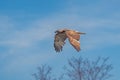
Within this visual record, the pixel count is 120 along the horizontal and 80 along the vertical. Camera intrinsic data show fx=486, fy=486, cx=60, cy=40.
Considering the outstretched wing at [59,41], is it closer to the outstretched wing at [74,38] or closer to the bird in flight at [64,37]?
the bird in flight at [64,37]

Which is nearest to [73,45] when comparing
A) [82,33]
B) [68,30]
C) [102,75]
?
[82,33]

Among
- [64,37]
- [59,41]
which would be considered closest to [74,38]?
[64,37]

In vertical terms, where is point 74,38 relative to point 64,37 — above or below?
below

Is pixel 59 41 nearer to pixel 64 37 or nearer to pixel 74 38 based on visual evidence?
pixel 64 37

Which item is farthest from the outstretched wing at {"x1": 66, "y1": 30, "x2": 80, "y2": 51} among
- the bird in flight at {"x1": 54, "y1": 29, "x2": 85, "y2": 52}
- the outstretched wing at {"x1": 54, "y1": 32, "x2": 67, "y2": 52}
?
the outstretched wing at {"x1": 54, "y1": 32, "x2": 67, "y2": 52}

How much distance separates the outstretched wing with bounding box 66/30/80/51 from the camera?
11.1m

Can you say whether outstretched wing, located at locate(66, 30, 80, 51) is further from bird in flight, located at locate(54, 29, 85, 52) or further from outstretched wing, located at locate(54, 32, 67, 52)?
outstretched wing, located at locate(54, 32, 67, 52)

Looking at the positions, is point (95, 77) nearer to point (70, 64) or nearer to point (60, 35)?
point (70, 64)

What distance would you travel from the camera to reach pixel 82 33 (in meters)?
11.9

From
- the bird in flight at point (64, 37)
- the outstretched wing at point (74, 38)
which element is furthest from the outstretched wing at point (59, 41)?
the outstretched wing at point (74, 38)

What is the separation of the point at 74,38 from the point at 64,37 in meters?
1.66

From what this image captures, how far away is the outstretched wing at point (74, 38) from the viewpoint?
436 inches

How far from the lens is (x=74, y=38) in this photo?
38.7 ft

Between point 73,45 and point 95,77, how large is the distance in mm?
22461
